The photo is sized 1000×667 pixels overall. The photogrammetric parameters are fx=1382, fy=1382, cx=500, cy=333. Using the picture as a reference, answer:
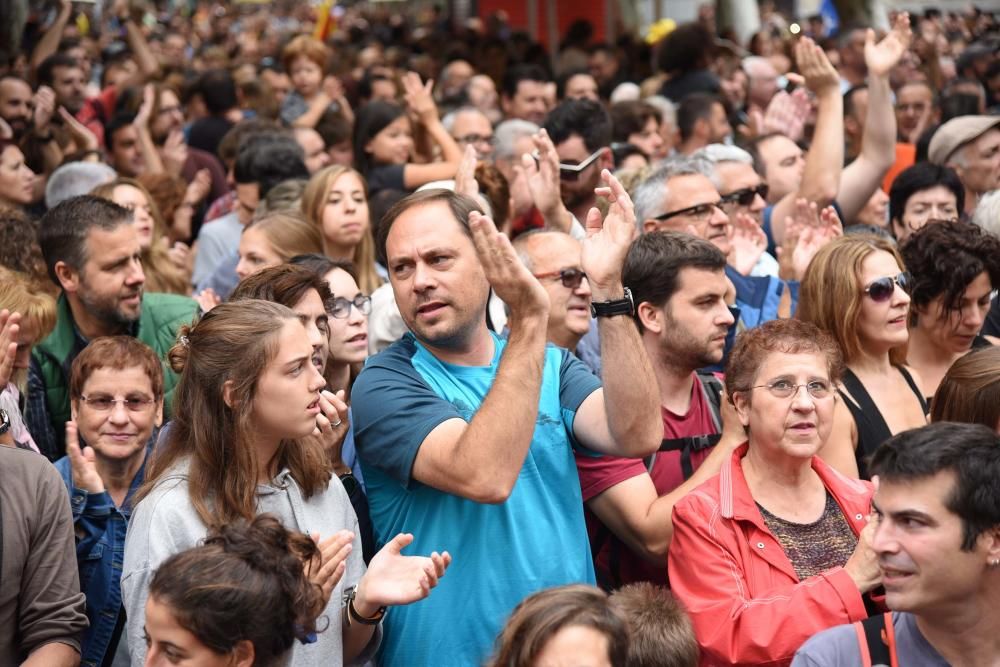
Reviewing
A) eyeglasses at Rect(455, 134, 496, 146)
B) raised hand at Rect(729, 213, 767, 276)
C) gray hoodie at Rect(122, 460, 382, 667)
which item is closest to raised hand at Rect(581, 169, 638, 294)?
gray hoodie at Rect(122, 460, 382, 667)

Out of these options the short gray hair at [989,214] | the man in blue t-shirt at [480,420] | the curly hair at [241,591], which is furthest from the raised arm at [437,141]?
the curly hair at [241,591]

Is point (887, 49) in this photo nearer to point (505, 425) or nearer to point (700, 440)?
point (700, 440)

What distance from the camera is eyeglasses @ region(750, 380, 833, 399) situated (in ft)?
13.3

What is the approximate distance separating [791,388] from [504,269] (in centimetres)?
105

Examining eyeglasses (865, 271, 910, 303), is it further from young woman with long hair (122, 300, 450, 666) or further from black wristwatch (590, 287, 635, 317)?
young woman with long hair (122, 300, 450, 666)

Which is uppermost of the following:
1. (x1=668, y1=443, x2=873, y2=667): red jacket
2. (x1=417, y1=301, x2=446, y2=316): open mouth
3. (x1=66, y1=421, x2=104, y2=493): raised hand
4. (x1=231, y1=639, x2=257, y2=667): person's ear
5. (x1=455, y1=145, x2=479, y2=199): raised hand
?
(x1=455, y1=145, x2=479, y2=199): raised hand

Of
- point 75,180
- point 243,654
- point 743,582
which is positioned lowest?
point 743,582

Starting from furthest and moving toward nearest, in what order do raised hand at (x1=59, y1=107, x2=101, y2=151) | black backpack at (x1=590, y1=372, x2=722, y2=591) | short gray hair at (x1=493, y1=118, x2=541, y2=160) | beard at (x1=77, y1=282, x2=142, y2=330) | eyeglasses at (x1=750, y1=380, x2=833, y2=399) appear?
raised hand at (x1=59, y1=107, x2=101, y2=151)
short gray hair at (x1=493, y1=118, x2=541, y2=160)
beard at (x1=77, y1=282, x2=142, y2=330)
black backpack at (x1=590, y1=372, x2=722, y2=591)
eyeglasses at (x1=750, y1=380, x2=833, y2=399)

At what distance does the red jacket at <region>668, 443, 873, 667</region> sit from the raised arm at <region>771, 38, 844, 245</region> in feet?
10.0

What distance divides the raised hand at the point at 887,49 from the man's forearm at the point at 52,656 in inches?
204

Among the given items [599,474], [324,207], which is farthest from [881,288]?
[324,207]

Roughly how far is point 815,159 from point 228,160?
432 centimetres

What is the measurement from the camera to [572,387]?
3.95 meters

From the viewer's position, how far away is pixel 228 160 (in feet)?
31.1
